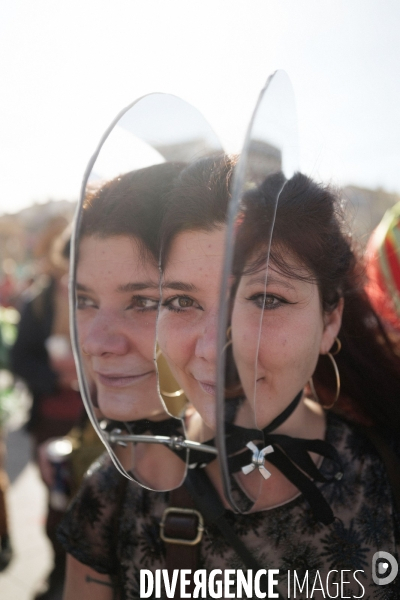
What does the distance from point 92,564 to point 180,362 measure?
27.3 inches

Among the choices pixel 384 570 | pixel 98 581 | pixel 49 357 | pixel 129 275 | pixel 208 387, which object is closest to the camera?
pixel 208 387

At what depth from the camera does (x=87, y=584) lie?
1187mm

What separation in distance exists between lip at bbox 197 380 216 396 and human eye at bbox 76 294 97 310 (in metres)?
0.30

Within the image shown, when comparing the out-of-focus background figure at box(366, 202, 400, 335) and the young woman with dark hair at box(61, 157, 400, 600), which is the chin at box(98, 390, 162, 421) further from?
the out-of-focus background figure at box(366, 202, 400, 335)

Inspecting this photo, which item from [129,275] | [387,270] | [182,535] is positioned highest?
[387,270]

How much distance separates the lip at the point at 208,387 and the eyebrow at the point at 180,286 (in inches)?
6.0

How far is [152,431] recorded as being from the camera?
0.98 m

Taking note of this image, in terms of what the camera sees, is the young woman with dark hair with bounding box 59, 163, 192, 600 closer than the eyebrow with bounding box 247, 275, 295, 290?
No

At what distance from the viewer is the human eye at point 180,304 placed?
804mm

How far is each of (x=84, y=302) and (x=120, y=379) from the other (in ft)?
0.57

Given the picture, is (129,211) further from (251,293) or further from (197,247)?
(251,293)

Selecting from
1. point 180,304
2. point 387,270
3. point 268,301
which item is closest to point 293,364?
point 268,301

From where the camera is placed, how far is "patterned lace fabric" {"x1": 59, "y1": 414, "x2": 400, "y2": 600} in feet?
3.44

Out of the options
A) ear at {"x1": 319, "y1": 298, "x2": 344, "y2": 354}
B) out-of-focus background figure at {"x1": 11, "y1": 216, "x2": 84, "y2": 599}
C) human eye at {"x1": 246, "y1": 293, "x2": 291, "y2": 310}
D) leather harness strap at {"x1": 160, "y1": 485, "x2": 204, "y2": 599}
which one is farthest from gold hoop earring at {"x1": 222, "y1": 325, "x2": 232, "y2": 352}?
out-of-focus background figure at {"x1": 11, "y1": 216, "x2": 84, "y2": 599}
